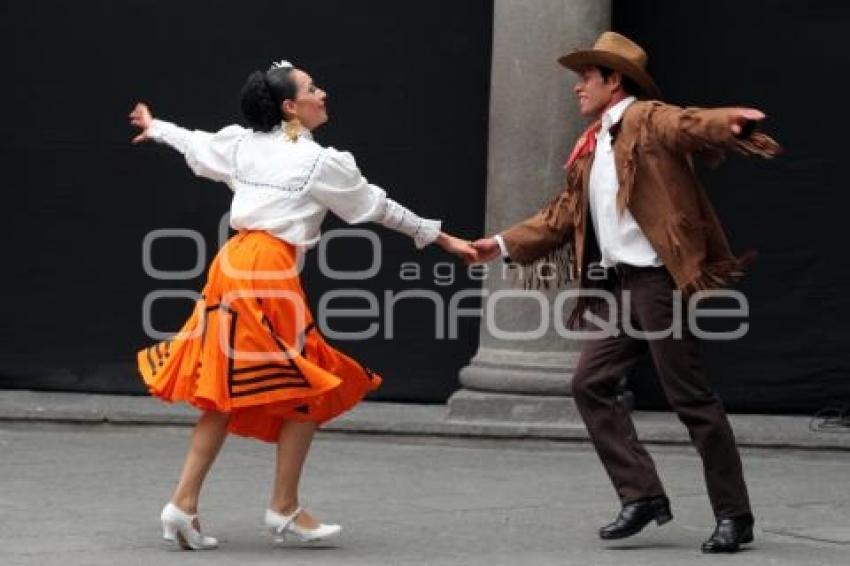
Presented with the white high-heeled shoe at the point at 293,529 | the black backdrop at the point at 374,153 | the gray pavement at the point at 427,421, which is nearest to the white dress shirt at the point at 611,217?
the white high-heeled shoe at the point at 293,529

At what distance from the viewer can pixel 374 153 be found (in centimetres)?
1153

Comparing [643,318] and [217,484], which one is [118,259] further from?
[643,318]

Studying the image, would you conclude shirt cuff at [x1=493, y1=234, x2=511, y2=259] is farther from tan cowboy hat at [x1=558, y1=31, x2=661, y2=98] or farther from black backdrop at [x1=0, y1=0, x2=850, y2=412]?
black backdrop at [x1=0, y1=0, x2=850, y2=412]

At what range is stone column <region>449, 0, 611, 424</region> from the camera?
35.3 ft

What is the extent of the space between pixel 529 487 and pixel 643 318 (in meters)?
1.86

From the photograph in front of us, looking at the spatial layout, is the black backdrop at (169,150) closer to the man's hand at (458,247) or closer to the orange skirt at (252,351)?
the man's hand at (458,247)

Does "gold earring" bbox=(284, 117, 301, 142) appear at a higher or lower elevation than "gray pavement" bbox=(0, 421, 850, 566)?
higher

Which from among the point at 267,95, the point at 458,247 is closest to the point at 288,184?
the point at 267,95

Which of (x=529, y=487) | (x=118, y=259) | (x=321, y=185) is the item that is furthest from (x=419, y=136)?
(x=321, y=185)

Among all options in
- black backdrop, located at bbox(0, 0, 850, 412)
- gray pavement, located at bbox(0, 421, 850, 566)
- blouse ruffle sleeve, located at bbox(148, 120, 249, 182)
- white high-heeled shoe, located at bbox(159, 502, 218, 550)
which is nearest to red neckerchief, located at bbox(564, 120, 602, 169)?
blouse ruffle sleeve, located at bbox(148, 120, 249, 182)

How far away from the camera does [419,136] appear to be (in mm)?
11500

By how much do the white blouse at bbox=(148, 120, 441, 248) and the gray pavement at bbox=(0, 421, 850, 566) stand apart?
1226mm

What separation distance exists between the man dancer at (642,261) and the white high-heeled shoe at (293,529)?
1037 millimetres

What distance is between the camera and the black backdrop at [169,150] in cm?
1147
